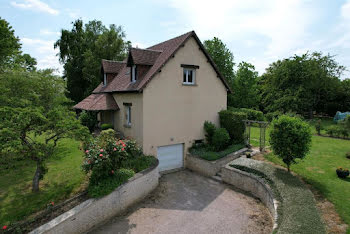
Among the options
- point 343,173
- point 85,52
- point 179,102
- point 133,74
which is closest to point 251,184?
point 343,173

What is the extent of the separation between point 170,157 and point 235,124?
6351 millimetres

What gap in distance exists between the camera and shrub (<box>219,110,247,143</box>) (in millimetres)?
16828

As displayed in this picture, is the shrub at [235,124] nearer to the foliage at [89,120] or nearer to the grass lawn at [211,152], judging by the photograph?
the grass lawn at [211,152]

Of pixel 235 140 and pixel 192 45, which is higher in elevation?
pixel 192 45

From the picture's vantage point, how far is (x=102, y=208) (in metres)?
9.25

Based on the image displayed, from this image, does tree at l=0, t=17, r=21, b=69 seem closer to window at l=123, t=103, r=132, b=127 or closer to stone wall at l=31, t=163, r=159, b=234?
window at l=123, t=103, r=132, b=127

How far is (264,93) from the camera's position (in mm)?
45188

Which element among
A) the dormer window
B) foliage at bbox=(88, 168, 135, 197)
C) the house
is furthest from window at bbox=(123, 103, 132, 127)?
foliage at bbox=(88, 168, 135, 197)

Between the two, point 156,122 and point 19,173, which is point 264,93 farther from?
point 19,173

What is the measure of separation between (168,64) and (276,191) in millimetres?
10556

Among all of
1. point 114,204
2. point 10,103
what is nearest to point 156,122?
point 114,204

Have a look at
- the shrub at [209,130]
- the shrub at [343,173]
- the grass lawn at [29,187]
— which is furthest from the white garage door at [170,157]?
the shrub at [343,173]

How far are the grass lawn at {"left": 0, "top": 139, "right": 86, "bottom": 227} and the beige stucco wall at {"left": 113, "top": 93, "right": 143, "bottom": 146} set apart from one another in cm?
428

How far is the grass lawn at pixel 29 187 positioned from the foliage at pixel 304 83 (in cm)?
3604
